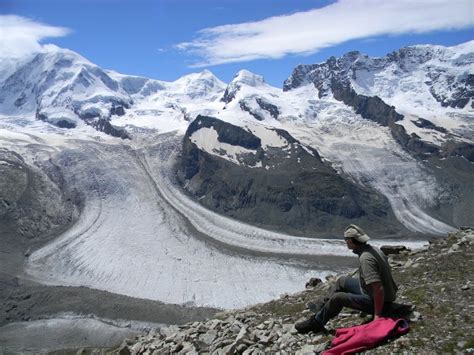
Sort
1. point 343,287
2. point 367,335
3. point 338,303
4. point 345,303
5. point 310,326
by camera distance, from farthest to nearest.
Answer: point 310,326
point 343,287
point 338,303
point 345,303
point 367,335

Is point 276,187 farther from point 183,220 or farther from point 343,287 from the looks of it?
point 343,287

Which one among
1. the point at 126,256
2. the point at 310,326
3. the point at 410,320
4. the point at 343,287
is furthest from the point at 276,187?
the point at 410,320

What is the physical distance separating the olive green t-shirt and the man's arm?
12 centimetres

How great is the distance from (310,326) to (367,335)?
2.37m

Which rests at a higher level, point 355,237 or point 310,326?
point 355,237

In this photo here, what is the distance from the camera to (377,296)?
13.0 m

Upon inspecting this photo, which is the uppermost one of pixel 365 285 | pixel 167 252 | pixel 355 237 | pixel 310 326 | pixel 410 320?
pixel 355 237

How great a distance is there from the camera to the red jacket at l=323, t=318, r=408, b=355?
1273 cm

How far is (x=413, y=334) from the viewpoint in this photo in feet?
42.9

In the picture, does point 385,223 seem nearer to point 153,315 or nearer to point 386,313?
point 153,315

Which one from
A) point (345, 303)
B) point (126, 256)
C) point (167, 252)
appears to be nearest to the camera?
point (345, 303)

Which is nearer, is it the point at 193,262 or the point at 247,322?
the point at 247,322

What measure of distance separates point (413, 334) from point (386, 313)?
3.55ft

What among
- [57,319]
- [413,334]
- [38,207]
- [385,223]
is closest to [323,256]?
[385,223]
